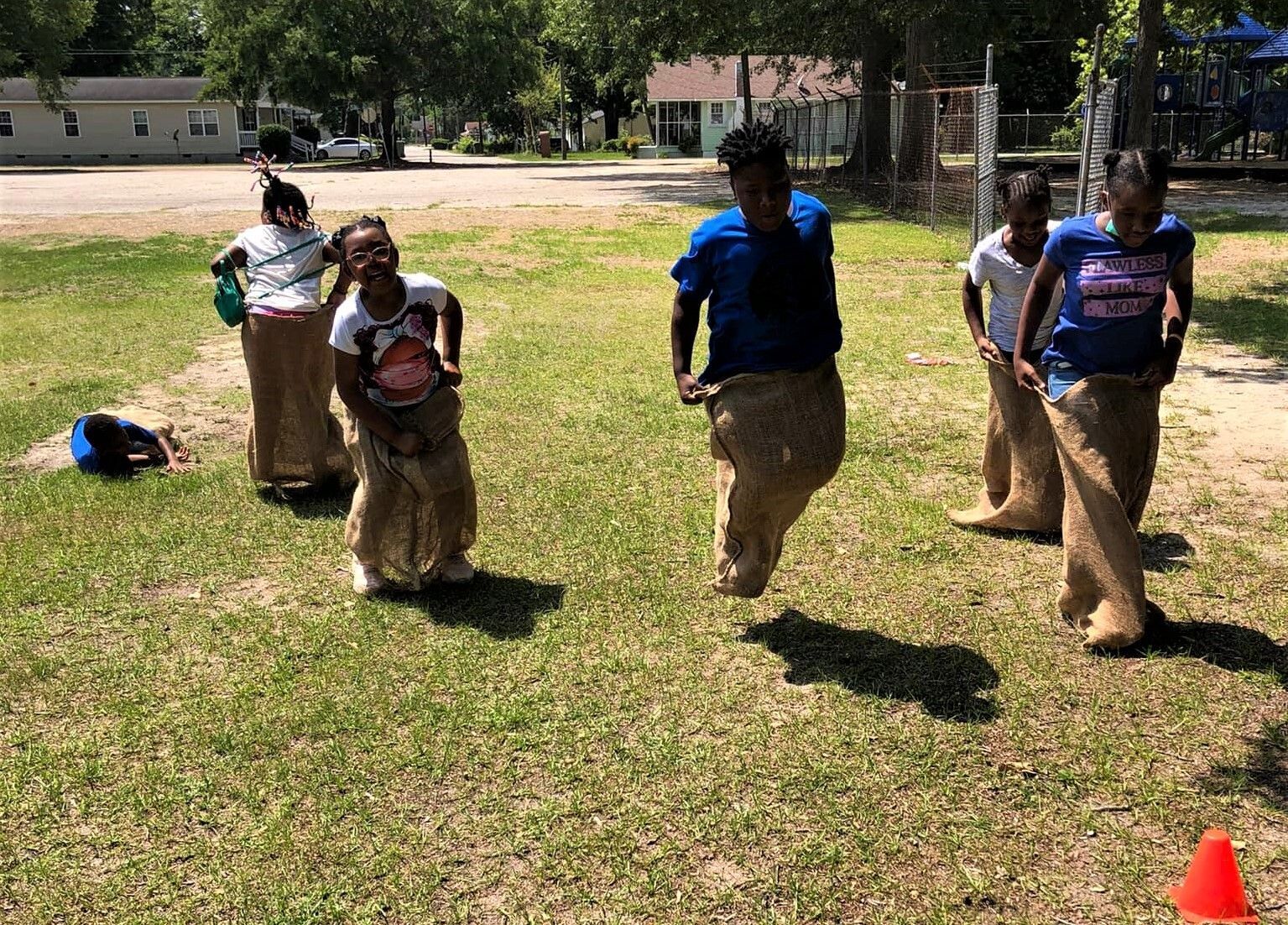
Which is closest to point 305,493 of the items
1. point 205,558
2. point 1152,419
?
point 205,558

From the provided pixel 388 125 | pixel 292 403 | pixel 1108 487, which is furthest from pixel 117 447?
pixel 388 125

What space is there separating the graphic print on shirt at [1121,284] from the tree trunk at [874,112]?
975 inches

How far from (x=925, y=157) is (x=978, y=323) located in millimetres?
17024

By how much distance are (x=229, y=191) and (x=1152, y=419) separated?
3289 centimetres

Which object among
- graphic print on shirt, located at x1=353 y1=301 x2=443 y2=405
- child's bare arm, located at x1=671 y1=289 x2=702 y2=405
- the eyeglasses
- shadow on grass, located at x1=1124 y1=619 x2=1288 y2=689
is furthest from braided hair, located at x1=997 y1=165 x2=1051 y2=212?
the eyeglasses

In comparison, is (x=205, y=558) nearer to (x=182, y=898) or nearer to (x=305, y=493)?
(x=305, y=493)

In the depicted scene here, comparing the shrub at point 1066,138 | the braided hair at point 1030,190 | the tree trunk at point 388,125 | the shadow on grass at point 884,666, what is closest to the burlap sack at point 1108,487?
the shadow on grass at point 884,666

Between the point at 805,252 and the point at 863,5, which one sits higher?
the point at 863,5

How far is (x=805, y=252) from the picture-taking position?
4.18 meters

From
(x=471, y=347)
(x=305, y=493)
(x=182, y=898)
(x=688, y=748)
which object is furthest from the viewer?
(x=471, y=347)

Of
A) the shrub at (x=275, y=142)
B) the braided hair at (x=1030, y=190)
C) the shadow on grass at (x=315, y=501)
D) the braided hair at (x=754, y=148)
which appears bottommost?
the shadow on grass at (x=315, y=501)

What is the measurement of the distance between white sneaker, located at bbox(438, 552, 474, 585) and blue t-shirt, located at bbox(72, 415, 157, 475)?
3.08 meters

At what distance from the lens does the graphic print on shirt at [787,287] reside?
13.6 feet

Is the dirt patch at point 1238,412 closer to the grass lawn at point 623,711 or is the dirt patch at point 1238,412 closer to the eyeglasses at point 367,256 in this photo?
the grass lawn at point 623,711
